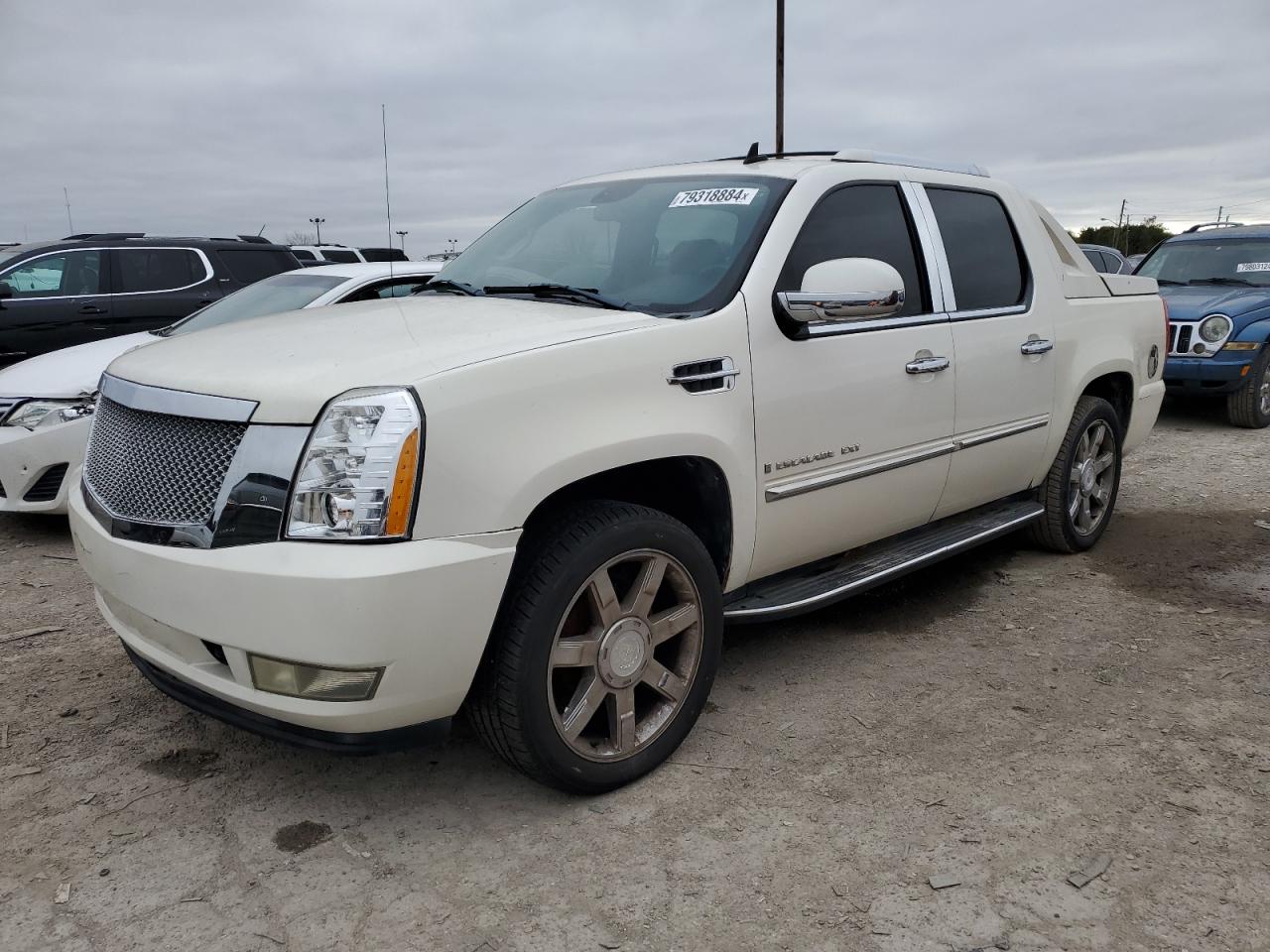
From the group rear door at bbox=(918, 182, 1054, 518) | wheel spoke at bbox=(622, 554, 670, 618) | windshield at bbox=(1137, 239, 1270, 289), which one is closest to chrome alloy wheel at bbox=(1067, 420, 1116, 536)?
rear door at bbox=(918, 182, 1054, 518)

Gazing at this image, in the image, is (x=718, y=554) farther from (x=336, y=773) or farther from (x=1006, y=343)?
(x=1006, y=343)

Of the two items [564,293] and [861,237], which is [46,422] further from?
[861,237]

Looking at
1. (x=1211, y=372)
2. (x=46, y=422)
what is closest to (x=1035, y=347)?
(x=46, y=422)

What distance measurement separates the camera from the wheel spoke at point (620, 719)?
285 cm

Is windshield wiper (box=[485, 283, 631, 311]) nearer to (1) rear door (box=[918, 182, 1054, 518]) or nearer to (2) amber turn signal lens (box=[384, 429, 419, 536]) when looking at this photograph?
(2) amber turn signal lens (box=[384, 429, 419, 536])

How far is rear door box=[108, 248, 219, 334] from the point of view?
852 centimetres

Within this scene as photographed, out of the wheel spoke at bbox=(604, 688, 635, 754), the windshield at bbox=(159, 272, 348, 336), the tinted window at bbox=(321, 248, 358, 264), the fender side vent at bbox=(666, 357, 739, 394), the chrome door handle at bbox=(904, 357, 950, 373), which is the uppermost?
the tinted window at bbox=(321, 248, 358, 264)

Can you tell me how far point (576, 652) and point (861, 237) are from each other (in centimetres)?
187

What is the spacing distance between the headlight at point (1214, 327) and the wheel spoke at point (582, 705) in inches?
321

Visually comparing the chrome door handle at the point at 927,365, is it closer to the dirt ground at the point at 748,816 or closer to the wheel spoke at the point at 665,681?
the dirt ground at the point at 748,816

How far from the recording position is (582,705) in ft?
9.04

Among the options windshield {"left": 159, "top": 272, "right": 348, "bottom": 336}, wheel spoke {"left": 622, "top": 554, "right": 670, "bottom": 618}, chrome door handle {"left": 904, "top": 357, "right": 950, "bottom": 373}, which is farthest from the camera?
windshield {"left": 159, "top": 272, "right": 348, "bottom": 336}

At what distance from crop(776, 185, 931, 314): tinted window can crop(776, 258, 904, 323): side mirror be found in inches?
4.8

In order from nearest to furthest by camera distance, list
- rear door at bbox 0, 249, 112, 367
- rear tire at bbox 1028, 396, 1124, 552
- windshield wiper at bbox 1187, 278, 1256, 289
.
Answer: rear tire at bbox 1028, 396, 1124, 552 → rear door at bbox 0, 249, 112, 367 → windshield wiper at bbox 1187, 278, 1256, 289
